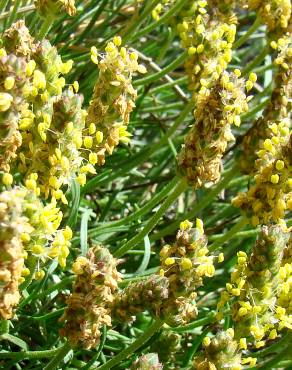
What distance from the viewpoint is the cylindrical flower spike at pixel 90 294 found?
102 cm

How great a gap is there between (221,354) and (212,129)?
0.35 meters

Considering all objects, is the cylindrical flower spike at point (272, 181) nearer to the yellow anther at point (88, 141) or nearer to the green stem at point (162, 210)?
the green stem at point (162, 210)

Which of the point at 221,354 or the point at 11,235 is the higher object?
the point at 11,235

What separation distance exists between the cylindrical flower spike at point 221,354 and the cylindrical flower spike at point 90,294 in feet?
0.53

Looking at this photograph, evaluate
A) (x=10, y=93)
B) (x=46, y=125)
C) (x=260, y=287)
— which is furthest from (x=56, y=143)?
(x=260, y=287)

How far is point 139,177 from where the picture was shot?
1.97 m

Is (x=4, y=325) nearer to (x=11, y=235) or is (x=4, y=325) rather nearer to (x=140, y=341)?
(x=140, y=341)

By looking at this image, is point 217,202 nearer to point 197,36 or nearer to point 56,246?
point 197,36

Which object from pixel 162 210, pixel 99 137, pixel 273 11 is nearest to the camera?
pixel 99 137

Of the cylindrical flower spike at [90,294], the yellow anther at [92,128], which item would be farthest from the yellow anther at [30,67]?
the cylindrical flower spike at [90,294]

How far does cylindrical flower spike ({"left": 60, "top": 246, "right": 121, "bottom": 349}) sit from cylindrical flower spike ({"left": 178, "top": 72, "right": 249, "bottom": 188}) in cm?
29

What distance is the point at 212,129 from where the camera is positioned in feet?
4.07

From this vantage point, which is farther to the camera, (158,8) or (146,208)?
(158,8)

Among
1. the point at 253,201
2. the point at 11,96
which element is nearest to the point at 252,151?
the point at 253,201
